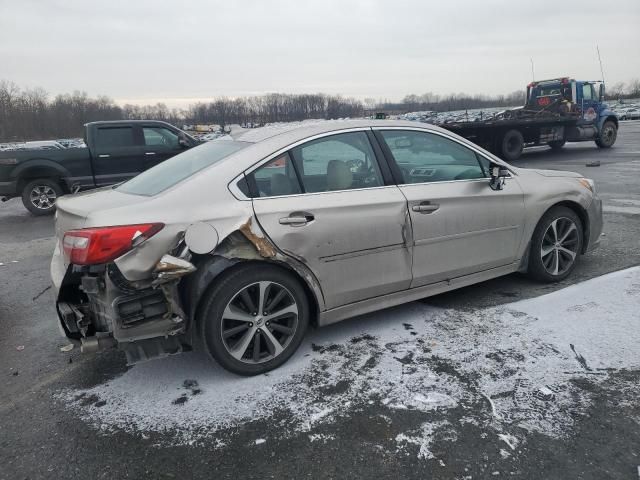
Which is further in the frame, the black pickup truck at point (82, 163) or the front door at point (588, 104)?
the front door at point (588, 104)

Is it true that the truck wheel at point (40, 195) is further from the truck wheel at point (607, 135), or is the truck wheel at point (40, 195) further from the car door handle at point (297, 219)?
the truck wheel at point (607, 135)

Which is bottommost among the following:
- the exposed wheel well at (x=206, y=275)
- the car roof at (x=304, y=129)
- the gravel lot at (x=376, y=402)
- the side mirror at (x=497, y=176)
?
the gravel lot at (x=376, y=402)

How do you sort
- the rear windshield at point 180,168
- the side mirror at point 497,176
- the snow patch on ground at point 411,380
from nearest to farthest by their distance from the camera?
the snow patch on ground at point 411,380
the rear windshield at point 180,168
the side mirror at point 497,176

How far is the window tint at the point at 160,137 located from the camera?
35.3 ft

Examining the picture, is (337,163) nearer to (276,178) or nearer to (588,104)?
(276,178)

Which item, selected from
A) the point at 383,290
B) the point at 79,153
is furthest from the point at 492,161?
the point at 79,153

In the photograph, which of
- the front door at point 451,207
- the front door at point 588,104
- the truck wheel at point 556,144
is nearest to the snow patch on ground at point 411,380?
the front door at point 451,207

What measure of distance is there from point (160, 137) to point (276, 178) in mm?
8452

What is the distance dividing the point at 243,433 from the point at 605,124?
2045cm

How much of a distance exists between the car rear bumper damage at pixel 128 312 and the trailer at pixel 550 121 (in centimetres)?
1490

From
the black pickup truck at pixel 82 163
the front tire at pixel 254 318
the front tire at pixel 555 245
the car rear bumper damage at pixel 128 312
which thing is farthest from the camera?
the black pickup truck at pixel 82 163

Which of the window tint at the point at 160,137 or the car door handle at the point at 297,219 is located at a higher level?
the window tint at the point at 160,137

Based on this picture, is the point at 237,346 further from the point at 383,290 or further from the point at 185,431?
the point at 383,290

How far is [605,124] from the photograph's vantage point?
18703 mm
